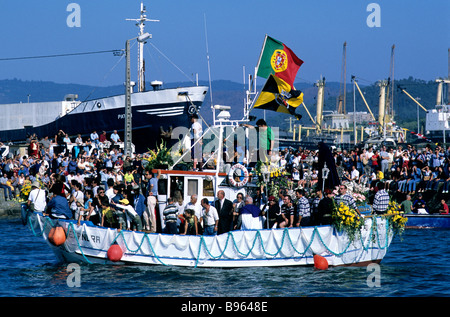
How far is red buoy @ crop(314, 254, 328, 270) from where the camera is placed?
19.8 m

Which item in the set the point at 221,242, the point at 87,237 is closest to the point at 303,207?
the point at 221,242

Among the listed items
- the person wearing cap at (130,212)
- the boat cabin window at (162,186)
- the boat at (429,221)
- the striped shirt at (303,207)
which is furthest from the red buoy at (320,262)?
the boat at (429,221)

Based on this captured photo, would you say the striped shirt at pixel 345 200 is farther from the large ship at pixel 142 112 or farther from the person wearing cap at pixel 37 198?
the large ship at pixel 142 112

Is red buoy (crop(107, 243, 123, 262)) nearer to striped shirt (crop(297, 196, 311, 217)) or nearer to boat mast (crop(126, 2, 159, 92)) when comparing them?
striped shirt (crop(297, 196, 311, 217))

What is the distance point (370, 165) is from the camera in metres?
35.1

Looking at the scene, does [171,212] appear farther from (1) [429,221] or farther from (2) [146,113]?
(2) [146,113]

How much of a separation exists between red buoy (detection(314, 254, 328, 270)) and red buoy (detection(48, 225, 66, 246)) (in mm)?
7699

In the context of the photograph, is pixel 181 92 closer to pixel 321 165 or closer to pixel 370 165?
pixel 370 165

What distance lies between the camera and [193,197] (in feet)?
66.0

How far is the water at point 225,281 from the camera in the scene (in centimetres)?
1809

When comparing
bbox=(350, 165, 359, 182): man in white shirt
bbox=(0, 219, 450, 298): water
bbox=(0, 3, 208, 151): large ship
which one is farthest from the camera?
bbox=(0, 3, 208, 151): large ship

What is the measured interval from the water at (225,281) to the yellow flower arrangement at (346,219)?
1287 millimetres

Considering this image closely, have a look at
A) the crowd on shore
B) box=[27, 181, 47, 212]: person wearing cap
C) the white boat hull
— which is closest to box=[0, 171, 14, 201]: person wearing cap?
the crowd on shore
